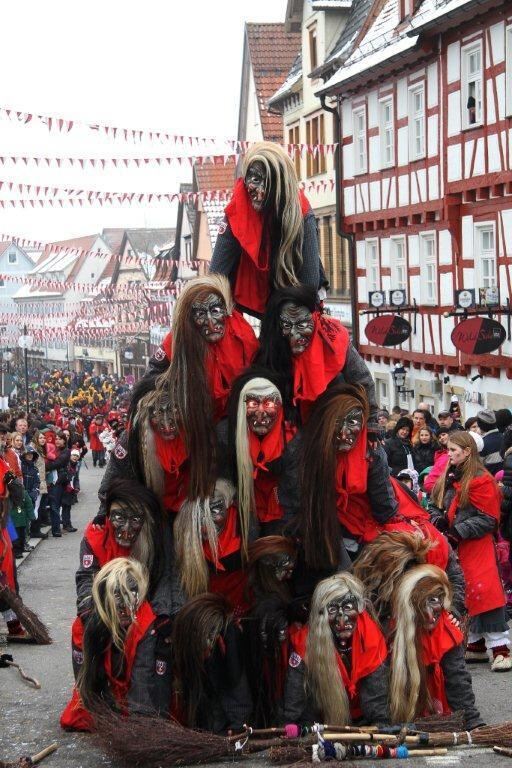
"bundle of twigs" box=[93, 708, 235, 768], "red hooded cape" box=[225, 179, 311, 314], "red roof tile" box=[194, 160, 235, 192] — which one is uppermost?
"red roof tile" box=[194, 160, 235, 192]

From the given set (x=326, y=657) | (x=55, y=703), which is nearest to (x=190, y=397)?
(x=326, y=657)

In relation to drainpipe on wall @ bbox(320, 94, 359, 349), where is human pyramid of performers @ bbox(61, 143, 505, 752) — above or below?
below

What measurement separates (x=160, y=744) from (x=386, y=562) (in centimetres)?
153

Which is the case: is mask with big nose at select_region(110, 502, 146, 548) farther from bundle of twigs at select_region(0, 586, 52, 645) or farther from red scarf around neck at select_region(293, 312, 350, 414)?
bundle of twigs at select_region(0, 586, 52, 645)

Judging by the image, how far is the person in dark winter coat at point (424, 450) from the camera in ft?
48.8

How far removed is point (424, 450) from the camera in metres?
15.0

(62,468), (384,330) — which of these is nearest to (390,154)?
(384,330)

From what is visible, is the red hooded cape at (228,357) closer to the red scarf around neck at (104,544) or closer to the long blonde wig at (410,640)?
the red scarf around neck at (104,544)

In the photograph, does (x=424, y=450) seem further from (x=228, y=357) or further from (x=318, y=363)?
(x=318, y=363)

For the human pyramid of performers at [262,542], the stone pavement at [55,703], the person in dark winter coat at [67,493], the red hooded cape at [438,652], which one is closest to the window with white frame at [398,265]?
the person in dark winter coat at [67,493]

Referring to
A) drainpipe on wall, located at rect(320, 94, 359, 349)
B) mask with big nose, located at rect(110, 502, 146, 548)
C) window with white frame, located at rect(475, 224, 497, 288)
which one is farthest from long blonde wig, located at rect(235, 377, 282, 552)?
drainpipe on wall, located at rect(320, 94, 359, 349)

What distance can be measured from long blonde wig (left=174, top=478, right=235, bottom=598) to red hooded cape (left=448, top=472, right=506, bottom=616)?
2.57 meters

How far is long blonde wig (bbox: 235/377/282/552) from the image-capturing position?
7.73 metres

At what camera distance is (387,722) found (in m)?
7.42
